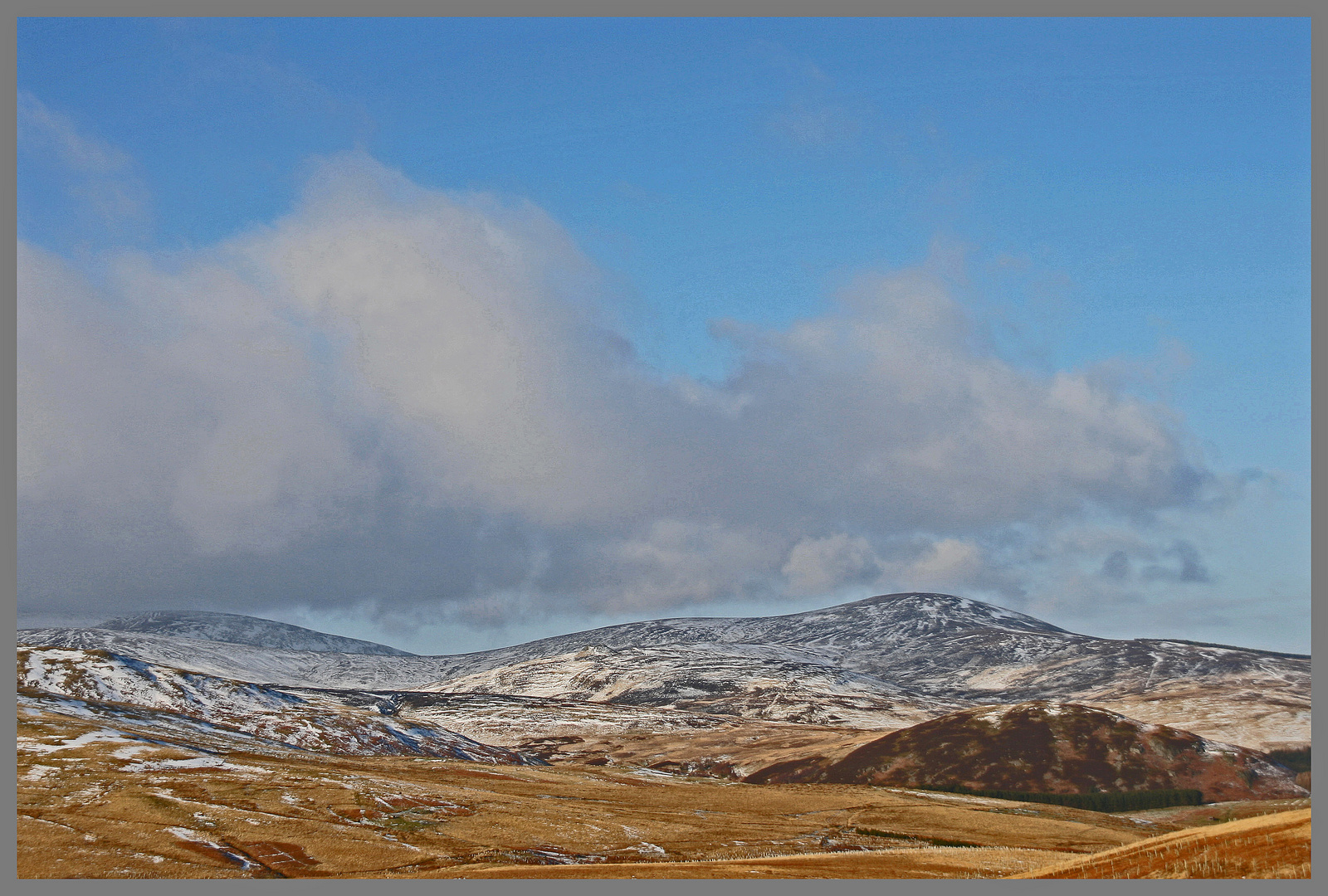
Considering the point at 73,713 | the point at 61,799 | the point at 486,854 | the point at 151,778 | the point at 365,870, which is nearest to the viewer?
the point at 365,870

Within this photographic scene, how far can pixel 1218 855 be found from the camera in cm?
7312

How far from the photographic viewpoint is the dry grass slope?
70.8 meters

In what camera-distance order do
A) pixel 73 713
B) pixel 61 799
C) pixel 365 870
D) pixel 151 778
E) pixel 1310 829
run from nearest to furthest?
1. pixel 1310 829
2. pixel 365 870
3. pixel 61 799
4. pixel 151 778
5. pixel 73 713

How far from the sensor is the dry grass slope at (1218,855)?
70.8 meters

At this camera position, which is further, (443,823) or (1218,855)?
(443,823)

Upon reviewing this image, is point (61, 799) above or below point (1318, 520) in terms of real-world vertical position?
below

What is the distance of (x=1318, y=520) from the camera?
77.2 m

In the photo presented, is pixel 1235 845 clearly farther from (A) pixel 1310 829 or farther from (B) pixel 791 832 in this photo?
(B) pixel 791 832

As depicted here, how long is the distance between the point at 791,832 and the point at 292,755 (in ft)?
298

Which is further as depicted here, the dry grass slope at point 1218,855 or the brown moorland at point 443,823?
the brown moorland at point 443,823

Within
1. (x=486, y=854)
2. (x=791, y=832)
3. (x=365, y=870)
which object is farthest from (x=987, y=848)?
(x=365, y=870)

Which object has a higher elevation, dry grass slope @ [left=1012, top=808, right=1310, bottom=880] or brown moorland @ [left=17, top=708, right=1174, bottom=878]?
dry grass slope @ [left=1012, top=808, right=1310, bottom=880]

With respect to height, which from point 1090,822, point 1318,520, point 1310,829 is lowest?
point 1090,822

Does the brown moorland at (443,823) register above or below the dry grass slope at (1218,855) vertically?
below
